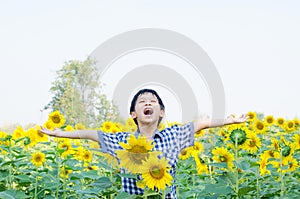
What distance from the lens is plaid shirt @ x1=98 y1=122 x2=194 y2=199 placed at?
277cm

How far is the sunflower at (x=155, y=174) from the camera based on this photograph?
2055mm

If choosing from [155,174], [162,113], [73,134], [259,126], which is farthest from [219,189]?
[259,126]

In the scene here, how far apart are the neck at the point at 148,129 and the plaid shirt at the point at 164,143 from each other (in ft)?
0.08

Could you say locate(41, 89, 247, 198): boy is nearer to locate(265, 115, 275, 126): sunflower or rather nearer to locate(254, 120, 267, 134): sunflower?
locate(254, 120, 267, 134): sunflower

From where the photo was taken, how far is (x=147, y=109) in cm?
273

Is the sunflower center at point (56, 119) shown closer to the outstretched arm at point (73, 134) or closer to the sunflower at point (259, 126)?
the outstretched arm at point (73, 134)

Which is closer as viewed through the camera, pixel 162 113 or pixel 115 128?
pixel 162 113

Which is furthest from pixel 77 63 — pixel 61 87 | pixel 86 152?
pixel 86 152

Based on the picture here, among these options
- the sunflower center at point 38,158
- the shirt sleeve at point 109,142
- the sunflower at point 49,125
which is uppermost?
the sunflower at point 49,125

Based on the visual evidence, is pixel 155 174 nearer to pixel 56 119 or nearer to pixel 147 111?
pixel 147 111

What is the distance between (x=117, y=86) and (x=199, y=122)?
788 millimetres

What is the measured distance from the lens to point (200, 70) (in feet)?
10.9

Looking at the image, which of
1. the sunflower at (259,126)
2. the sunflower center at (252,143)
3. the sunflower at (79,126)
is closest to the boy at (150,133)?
the sunflower center at (252,143)

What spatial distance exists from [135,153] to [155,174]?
127 millimetres
